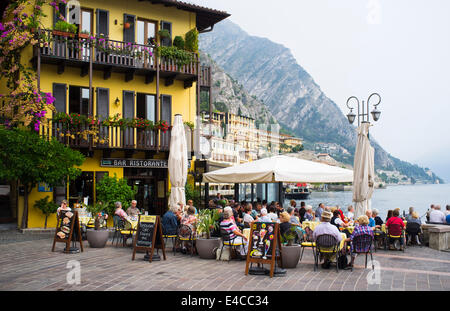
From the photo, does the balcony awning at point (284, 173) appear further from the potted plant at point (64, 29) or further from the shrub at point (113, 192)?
the potted plant at point (64, 29)

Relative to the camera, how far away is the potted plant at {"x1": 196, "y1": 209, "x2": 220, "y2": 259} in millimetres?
10875

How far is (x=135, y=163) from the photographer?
19.9m

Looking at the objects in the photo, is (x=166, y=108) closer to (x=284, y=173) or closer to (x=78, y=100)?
(x=78, y=100)

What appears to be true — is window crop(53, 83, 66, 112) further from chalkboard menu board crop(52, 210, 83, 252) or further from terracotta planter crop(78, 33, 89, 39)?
chalkboard menu board crop(52, 210, 83, 252)

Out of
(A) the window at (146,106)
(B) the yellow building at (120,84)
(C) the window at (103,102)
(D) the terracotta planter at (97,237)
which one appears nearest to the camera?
(D) the terracotta planter at (97,237)

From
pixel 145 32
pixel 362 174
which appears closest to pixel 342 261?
pixel 362 174

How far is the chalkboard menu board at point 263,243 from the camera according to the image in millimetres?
8742

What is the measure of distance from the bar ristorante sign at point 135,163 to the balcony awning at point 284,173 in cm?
573

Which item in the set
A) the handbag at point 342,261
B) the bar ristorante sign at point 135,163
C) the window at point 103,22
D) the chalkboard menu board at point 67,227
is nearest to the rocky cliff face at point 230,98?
the window at point 103,22

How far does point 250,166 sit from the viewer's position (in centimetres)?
1495

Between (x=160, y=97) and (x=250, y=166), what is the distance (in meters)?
8.14

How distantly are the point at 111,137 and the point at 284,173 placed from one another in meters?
8.59
